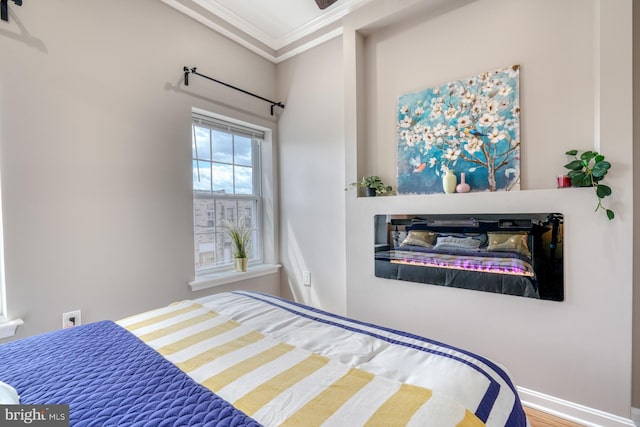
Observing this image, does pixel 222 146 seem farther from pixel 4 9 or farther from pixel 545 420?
pixel 545 420

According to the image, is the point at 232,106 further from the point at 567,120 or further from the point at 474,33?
the point at 567,120

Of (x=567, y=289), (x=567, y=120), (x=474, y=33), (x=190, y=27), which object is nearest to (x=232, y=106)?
(x=190, y=27)

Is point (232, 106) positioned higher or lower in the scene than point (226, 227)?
higher

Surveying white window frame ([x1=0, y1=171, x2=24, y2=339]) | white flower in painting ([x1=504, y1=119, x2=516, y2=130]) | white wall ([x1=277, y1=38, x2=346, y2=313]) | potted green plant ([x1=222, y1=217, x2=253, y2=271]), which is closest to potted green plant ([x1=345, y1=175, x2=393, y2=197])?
white wall ([x1=277, y1=38, x2=346, y2=313])

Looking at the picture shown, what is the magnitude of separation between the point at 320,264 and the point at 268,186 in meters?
0.97

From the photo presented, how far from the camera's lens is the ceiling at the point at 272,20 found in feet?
8.05

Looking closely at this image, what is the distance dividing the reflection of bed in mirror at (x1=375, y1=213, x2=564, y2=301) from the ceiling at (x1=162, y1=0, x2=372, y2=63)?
1778 millimetres

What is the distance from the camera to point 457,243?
204 cm

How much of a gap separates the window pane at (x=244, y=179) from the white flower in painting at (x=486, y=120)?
2.09 meters

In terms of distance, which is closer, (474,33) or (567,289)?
(567,289)

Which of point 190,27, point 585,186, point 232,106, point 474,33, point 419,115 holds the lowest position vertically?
point 585,186

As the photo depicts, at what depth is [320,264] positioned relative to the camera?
2873 millimetres

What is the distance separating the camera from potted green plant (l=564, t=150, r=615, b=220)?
154 centimetres
